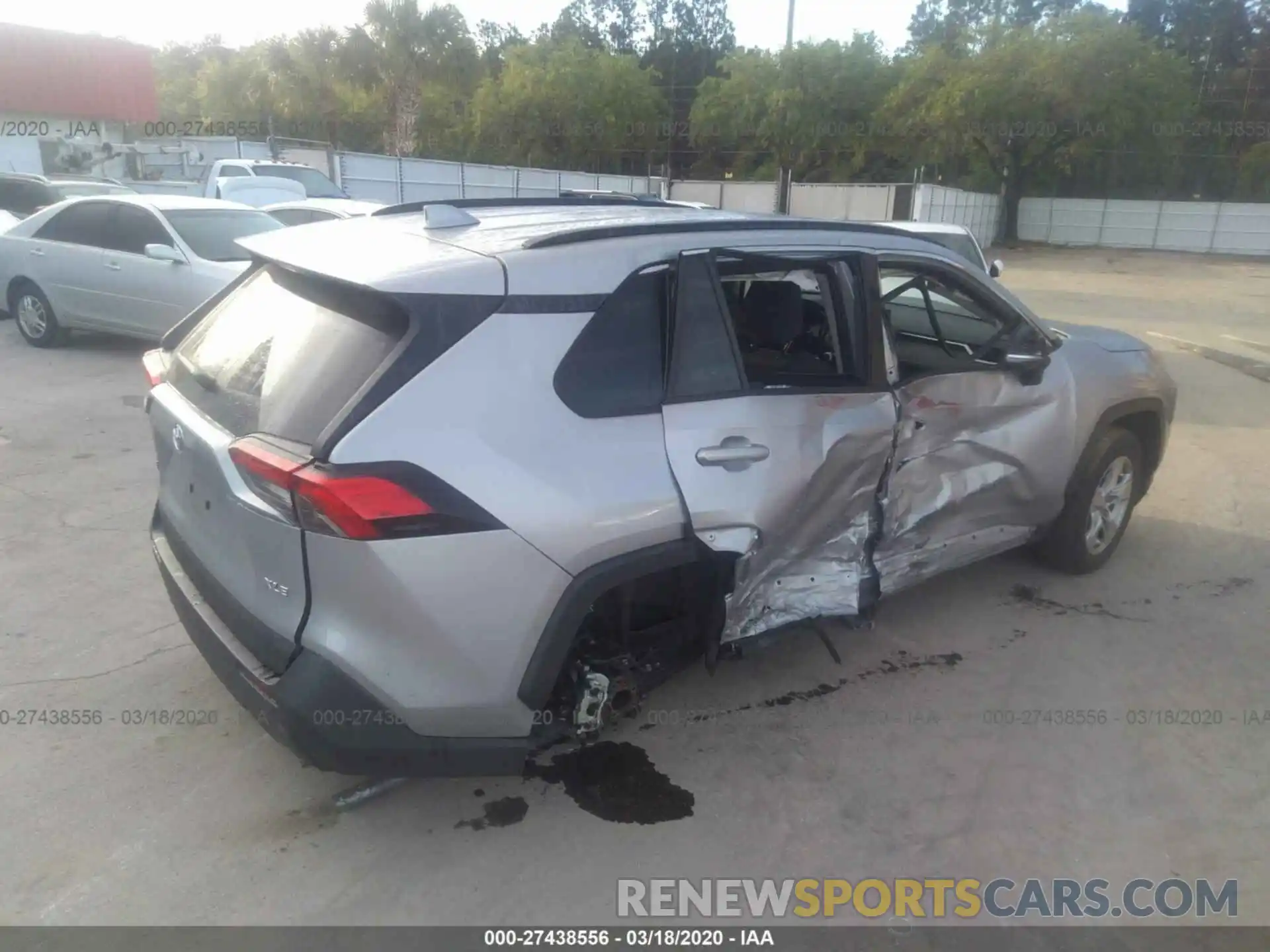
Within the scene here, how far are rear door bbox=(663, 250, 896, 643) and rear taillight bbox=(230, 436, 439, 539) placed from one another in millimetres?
861

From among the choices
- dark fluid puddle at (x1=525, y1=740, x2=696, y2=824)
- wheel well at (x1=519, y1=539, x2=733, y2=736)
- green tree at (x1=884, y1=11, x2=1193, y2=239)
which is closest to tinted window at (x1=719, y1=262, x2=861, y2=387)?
wheel well at (x1=519, y1=539, x2=733, y2=736)

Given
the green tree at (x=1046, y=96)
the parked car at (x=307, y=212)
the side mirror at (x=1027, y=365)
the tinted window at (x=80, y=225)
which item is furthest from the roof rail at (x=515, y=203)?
the green tree at (x=1046, y=96)

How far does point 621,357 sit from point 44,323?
9155 mm

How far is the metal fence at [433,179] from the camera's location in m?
24.7

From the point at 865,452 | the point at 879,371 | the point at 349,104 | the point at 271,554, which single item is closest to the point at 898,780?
the point at 865,452

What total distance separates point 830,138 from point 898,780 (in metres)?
39.5

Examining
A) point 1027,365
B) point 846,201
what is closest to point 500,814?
point 1027,365

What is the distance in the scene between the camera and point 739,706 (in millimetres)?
3678

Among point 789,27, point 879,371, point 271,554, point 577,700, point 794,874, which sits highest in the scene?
point 789,27

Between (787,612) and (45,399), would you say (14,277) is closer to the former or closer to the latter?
(45,399)

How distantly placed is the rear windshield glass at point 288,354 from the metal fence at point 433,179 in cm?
1961

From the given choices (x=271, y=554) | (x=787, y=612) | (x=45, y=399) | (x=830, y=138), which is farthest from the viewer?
(x=830, y=138)

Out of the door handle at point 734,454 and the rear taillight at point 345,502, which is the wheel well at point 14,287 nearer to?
the rear taillight at point 345,502

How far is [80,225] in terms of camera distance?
9141 millimetres
